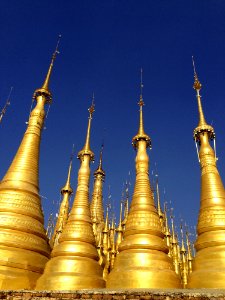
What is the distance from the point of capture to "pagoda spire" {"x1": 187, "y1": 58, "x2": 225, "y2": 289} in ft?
41.7

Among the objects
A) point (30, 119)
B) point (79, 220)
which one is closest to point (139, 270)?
point (79, 220)

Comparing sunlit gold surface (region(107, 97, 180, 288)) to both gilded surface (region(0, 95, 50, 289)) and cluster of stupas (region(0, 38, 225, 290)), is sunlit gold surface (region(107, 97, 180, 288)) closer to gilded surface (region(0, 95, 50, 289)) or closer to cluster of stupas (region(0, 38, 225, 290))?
cluster of stupas (region(0, 38, 225, 290))

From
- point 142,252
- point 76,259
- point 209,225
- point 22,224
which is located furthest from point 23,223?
point 209,225

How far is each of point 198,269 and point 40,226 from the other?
305 inches

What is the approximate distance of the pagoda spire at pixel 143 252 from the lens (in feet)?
41.9

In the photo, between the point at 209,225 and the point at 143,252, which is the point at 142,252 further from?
the point at 209,225

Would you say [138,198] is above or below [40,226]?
above

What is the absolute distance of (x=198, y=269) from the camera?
44.0 feet

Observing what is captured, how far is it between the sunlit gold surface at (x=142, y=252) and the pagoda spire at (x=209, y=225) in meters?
1.25

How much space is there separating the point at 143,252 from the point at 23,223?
581cm

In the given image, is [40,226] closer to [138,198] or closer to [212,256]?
[138,198]

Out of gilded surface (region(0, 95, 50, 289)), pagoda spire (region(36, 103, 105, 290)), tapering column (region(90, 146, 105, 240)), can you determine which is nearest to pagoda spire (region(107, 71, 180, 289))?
pagoda spire (region(36, 103, 105, 290))

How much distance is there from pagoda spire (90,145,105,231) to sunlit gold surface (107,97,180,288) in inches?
528

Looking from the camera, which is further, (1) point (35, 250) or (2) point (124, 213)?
(2) point (124, 213)
